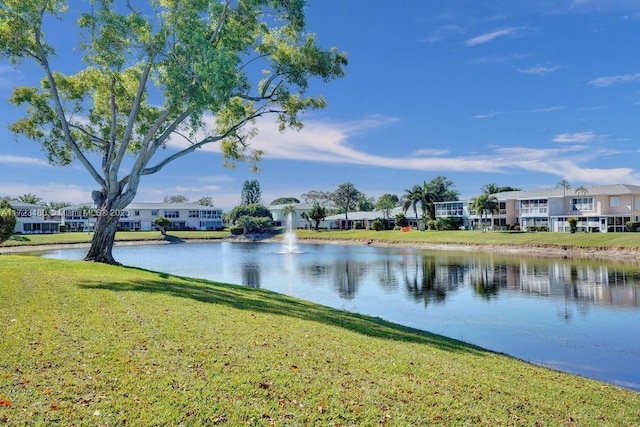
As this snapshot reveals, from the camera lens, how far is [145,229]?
117 meters

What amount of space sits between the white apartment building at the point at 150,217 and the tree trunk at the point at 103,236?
287 ft

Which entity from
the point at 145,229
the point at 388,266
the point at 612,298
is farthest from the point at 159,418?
the point at 145,229

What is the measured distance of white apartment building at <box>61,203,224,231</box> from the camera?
111812 millimetres

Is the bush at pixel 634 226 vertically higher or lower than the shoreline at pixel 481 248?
higher

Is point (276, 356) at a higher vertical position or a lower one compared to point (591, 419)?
higher

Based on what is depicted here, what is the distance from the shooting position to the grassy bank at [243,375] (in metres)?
6.45

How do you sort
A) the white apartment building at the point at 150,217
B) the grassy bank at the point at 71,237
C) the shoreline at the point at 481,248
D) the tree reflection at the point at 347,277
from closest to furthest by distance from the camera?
the tree reflection at the point at 347,277
the shoreline at the point at 481,248
the grassy bank at the point at 71,237
the white apartment building at the point at 150,217

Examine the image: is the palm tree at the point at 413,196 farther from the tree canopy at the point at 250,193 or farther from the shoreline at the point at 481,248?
the tree canopy at the point at 250,193

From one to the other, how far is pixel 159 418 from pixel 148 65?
20.6 meters

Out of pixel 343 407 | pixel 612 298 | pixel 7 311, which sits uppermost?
pixel 7 311

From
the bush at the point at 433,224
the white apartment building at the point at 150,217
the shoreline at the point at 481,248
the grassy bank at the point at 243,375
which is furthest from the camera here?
the white apartment building at the point at 150,217

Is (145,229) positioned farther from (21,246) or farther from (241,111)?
(241,111)

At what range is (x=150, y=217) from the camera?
118 metres

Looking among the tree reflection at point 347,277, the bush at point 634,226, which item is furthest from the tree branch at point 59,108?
the bush at point 634,226
